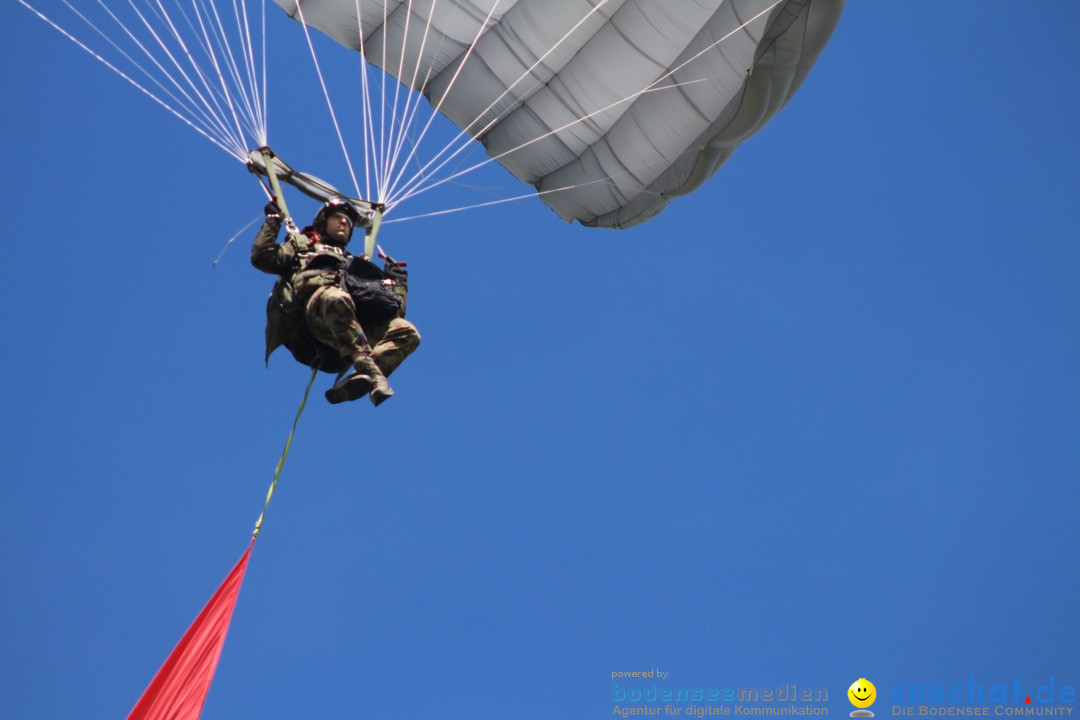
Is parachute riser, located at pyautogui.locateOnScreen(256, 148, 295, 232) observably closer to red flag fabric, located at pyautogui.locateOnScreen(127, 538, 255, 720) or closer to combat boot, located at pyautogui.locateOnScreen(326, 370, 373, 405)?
combat boot, located at pyautogui.locateOnScreen(326, 370, 373, 405)

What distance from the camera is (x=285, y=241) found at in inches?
420

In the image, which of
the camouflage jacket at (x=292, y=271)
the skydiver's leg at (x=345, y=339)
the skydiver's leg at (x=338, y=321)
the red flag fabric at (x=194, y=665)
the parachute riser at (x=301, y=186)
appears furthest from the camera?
the parachute riser at (x=301, y=186)

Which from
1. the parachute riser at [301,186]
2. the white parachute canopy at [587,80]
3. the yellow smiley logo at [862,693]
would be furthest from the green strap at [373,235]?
the yellow smiley logo at [862,693]

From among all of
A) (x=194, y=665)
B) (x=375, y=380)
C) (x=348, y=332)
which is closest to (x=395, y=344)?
(x=348, y=332)

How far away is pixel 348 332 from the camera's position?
1016 centimetres

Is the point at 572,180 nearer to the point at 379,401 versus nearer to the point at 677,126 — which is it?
the point at 677,126

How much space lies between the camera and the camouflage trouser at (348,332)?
1016cm

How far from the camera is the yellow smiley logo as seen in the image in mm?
14896

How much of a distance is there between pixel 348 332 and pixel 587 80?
450cm

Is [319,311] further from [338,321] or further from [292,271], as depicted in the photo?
[292,271]

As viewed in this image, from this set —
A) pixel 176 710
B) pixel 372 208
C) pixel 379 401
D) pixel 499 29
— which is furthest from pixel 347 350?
pixel 499 29

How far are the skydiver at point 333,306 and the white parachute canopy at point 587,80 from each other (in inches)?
101

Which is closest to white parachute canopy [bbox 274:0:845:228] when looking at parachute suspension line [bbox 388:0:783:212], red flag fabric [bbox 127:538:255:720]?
parachute suspension line [bbox 388:0:783:212]

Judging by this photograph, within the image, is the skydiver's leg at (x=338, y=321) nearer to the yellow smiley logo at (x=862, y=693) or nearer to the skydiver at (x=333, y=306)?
the skydiver at (x=333, y=306)
